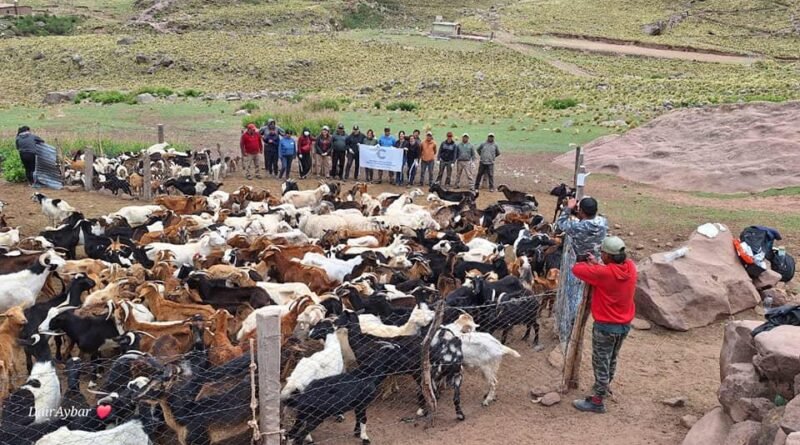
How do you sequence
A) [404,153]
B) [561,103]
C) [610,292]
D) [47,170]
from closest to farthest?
[610,292], [47,170], [404,153], [561,103]

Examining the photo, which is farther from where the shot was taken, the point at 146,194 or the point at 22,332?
the point at 146,194

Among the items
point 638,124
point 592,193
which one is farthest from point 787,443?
point 638,124

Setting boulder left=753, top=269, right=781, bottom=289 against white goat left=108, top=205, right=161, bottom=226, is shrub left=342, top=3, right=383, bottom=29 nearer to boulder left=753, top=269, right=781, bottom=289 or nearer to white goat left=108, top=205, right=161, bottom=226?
white goat left=108, top=205, right=161, bottom=226

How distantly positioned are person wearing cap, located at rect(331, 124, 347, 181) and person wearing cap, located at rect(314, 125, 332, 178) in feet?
0.53

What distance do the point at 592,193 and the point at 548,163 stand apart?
12.9ft

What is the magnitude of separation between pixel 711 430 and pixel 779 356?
108cm

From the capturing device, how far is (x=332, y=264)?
11531mm

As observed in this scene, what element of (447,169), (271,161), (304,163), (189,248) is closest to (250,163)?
(271,161)

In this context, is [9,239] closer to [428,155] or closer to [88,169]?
[88,169]

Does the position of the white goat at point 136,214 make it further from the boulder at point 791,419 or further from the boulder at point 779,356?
the boulder at point 791,419

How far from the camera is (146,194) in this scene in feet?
59.9

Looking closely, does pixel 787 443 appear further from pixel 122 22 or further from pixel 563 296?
pixel 122 22

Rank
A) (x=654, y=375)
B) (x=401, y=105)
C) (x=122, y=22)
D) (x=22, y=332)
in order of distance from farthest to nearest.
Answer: (x=122, y=22) < (x=401, y=105) < (x=654, y=375) < (x=22, y=332)

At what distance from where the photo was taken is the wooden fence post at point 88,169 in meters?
18.4
